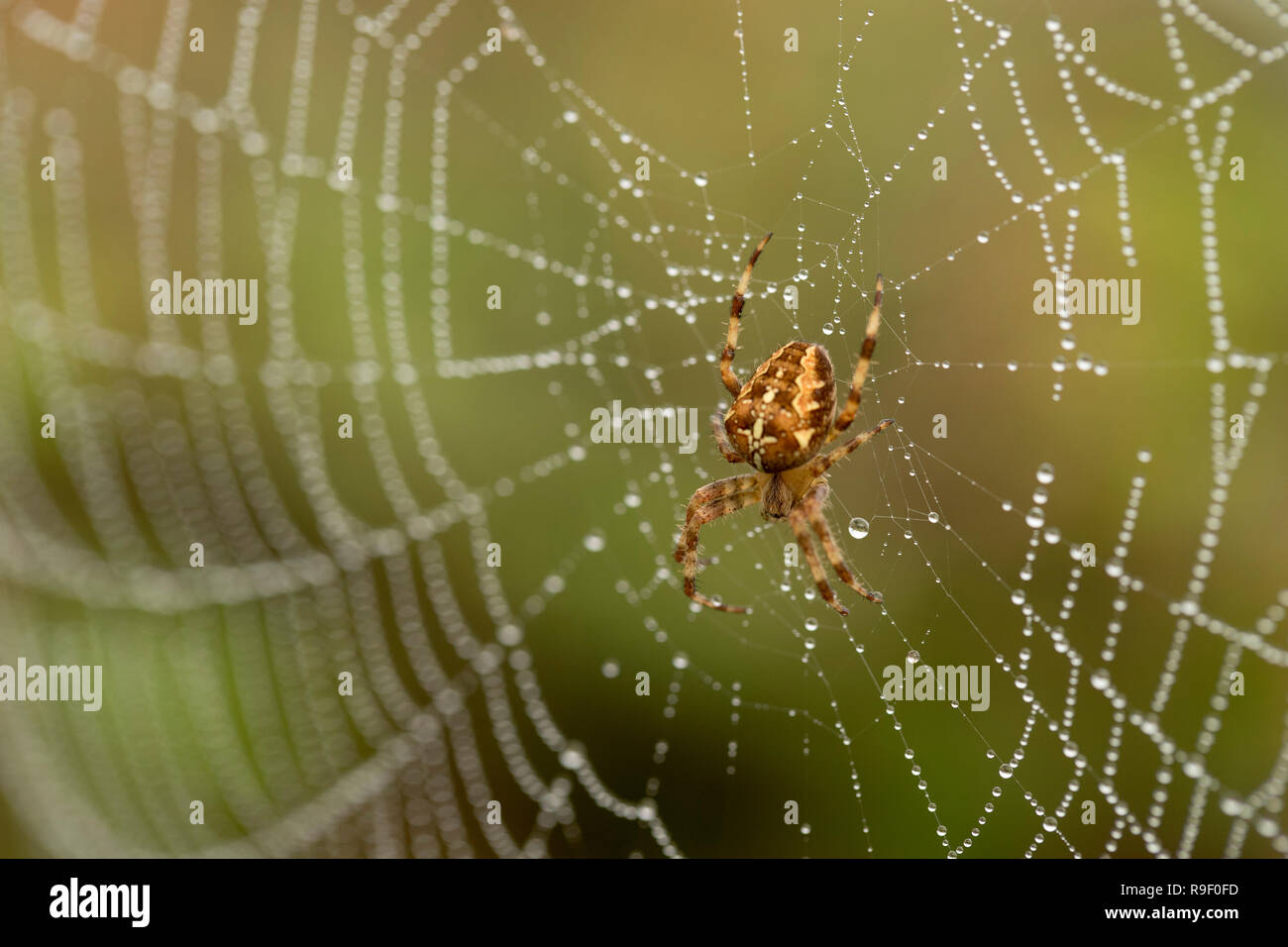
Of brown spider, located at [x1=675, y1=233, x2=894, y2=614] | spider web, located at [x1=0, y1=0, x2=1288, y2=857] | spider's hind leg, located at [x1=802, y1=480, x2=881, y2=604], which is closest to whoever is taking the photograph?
brown spider, located at [x1=675, y1=233, x2=894, y2=614]

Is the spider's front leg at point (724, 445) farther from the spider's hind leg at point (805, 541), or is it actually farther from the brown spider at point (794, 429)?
the spider's hind leg at point (805, 541)

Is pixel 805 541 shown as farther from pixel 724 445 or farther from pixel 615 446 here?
pixel 615 446

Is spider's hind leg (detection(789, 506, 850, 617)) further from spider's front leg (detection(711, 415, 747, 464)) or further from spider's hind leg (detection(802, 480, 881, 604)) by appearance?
spider's front leg (detection(711, 415, 747, 464))

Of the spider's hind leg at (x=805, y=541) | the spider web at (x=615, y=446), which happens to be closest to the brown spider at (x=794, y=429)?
the spider's hind leg at (x=805, y=541)

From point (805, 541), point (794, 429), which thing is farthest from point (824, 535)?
point (794, 429)

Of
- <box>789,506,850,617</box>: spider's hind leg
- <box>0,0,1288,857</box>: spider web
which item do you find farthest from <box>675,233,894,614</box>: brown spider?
<box>0,0,1288,857</box>: spider web
